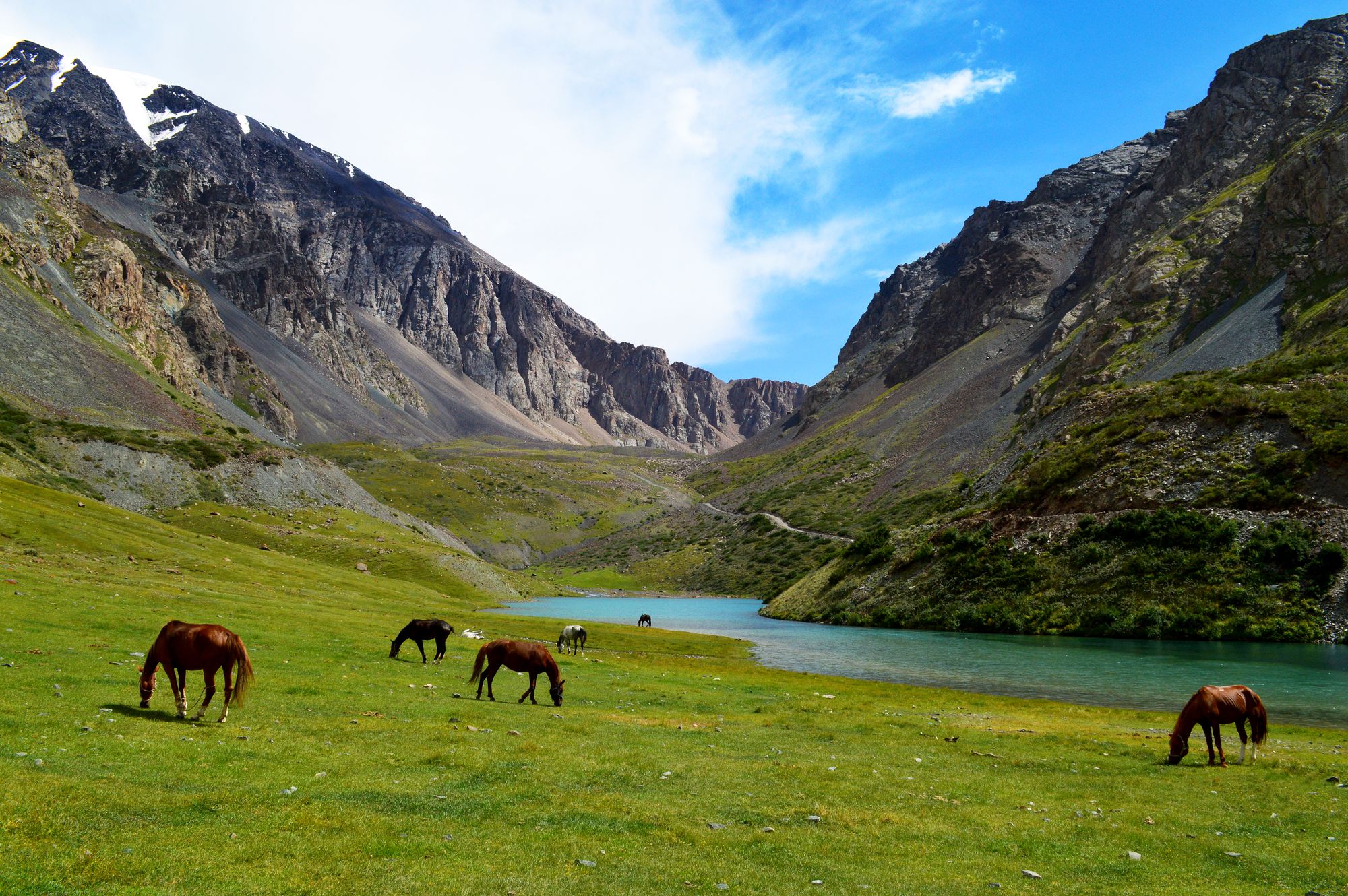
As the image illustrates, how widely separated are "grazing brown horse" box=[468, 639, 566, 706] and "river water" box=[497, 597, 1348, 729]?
2766 cm

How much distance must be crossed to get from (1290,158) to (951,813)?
597 feet

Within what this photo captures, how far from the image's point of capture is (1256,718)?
74.6 ft

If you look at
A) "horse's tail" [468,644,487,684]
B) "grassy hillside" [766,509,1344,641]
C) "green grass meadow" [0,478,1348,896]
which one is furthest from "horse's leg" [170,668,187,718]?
"grassy hillside" [766,509,1344,641]

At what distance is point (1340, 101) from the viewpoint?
176m

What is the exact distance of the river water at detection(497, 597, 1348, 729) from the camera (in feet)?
132

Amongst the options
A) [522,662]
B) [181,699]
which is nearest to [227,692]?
[181,699]

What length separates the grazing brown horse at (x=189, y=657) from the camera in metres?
18.3

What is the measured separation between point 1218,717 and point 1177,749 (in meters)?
1.60

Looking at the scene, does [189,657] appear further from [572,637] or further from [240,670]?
[572,637]

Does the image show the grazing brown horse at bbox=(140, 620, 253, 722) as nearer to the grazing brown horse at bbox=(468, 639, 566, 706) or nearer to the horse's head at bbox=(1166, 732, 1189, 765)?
the grazing brown horse at bbox=(468, 639, 566, 706)

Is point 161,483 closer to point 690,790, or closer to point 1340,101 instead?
point 690,790

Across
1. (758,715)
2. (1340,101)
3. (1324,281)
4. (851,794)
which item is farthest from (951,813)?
(1340,101)

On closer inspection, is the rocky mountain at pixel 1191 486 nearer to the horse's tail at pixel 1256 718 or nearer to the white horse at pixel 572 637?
the white horse at pixel 572 637

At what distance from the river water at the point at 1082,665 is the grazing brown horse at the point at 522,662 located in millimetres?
27664
